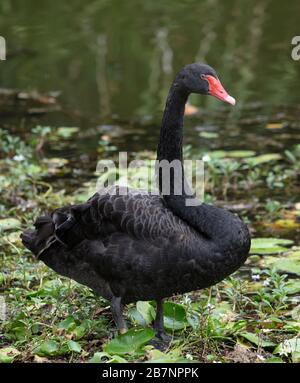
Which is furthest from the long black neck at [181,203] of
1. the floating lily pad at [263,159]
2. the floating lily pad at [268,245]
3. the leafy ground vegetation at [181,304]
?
the floating lily pad at [263,159]

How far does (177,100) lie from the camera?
364 cm

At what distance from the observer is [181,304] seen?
12.4 ft

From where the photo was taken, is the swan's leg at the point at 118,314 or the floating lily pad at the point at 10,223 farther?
the floating lily pad at the point at 10,223

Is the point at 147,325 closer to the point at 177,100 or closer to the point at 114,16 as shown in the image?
the point at 177,100

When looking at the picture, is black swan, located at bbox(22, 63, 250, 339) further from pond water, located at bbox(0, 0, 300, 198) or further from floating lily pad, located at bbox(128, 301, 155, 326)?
pond water, located at bbox(0, 0, 300, 198)

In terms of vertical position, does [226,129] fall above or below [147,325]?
above

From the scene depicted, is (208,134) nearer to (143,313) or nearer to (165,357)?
(143,313)

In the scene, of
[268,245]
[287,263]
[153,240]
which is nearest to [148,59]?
[268,245]

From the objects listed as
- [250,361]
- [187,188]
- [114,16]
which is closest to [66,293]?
[187,188]

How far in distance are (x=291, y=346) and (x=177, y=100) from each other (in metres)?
1.15

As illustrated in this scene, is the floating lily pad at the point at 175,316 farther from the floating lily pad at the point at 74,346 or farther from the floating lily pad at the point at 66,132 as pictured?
the floating lily pad at the point at 66,132

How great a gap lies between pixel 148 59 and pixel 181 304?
18.6 ft

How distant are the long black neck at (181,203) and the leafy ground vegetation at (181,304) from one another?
335mm

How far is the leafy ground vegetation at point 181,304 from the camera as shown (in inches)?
132
